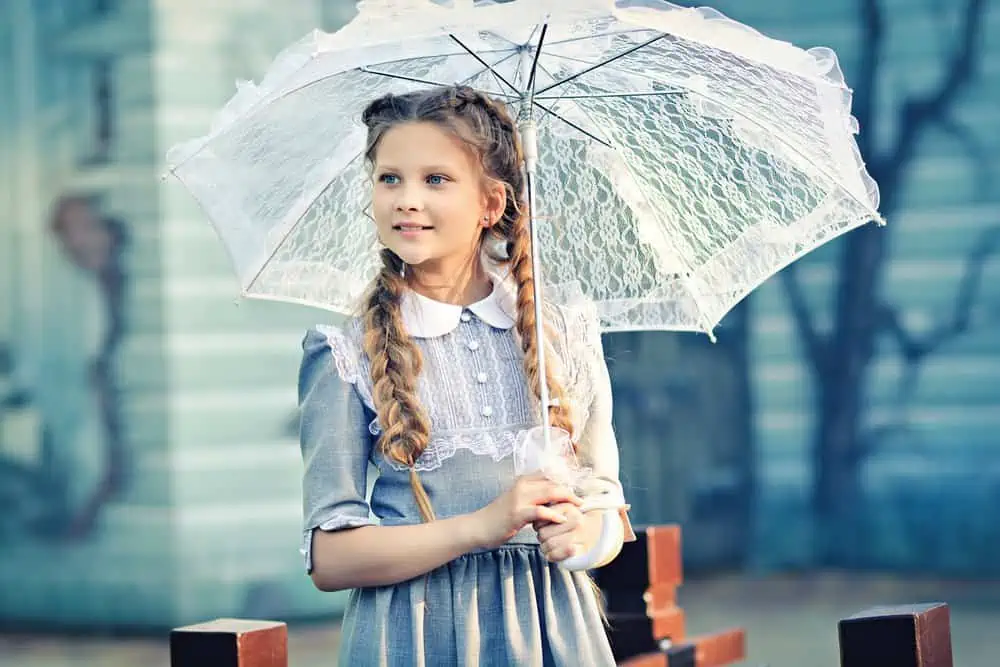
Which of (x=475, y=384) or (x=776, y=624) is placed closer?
(x=475, y=384)

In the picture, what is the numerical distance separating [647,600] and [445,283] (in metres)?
1.29

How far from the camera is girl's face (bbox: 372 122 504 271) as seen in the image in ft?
7.58

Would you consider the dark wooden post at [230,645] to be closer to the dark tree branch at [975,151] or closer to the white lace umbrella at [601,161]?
the white lace umbrella at [601,161]

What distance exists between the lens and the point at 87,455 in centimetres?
613

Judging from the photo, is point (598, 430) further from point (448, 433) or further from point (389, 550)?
point (389, 550)

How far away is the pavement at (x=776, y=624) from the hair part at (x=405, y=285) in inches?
126

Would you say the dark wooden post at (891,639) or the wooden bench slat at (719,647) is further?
the wooden bench slat at (719,647)

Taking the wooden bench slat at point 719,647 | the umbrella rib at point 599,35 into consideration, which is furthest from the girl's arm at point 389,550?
the wooden bench slat at point 719,647

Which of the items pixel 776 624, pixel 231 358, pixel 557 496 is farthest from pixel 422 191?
pixel 776 624

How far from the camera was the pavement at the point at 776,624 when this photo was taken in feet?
18.6

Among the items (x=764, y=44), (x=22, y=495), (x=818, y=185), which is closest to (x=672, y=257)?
(x=818, y=185)

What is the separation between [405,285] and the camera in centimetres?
241

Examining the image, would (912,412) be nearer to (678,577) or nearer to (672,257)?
(678,577)

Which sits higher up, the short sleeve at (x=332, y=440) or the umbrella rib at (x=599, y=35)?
the umbrella rib at (x=599, y=35)
